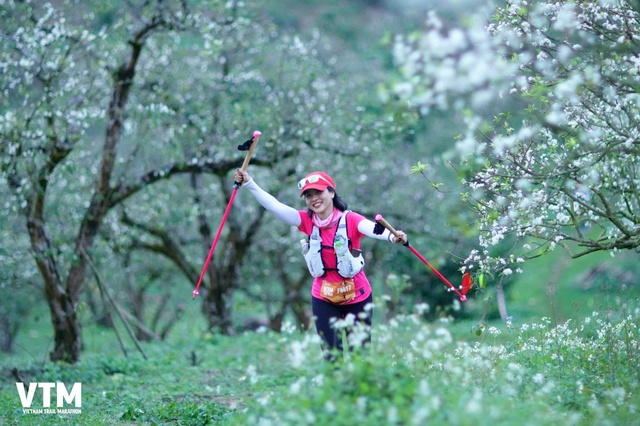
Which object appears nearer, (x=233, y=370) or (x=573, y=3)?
(x=573, y=3)

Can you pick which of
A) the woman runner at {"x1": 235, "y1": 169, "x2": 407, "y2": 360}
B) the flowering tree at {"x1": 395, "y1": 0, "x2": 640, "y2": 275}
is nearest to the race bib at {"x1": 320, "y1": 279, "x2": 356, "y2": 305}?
the woman runner at {"x1": 235, "y1": 169, "x2": 407, "y2": 360}

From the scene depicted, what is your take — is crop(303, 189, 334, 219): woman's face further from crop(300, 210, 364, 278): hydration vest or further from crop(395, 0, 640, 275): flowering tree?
crop(395, 0, 640, 275): flowering tree

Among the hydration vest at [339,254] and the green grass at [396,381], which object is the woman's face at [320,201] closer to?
the hydration vest at [339,254]

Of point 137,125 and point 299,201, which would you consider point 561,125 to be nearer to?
point 137,125

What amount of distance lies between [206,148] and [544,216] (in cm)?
718

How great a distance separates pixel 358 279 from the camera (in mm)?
7242

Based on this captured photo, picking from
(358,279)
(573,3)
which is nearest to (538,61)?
(573,3)

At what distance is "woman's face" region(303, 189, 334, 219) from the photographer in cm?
722

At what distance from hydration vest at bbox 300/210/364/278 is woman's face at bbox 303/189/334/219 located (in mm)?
158

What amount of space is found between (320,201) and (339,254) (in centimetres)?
55

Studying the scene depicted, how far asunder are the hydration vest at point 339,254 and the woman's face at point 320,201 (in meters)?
0.16

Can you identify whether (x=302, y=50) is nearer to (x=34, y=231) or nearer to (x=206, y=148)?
(x=206, y=148)

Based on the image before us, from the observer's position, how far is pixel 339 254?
23.2 feet

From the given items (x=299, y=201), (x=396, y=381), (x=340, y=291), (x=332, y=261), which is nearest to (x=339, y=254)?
(x=332, y=261)
